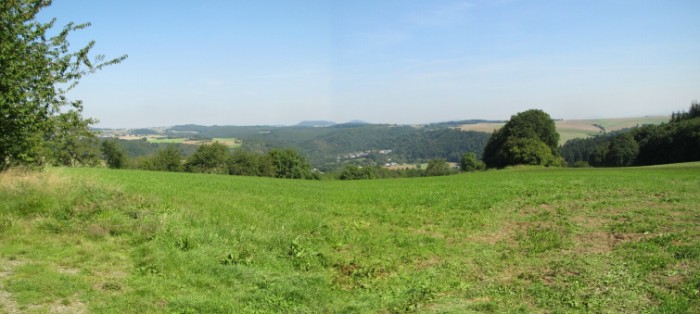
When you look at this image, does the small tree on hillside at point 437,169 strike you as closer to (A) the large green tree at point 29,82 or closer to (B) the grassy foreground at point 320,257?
(B) the grassy foreground at point 320,257

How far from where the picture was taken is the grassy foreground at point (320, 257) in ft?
23.6

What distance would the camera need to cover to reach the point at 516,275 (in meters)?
8.91

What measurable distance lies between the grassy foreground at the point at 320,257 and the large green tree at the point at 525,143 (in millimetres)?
51362

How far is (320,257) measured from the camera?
412 inches

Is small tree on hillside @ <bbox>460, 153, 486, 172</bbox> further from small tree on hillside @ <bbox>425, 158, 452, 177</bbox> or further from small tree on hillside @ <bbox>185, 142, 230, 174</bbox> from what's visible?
small tree on hillside @ <bbox>185, 142, 230, 174</bbox>

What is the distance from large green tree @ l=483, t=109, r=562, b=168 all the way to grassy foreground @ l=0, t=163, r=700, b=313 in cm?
5136

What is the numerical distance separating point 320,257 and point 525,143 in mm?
61950

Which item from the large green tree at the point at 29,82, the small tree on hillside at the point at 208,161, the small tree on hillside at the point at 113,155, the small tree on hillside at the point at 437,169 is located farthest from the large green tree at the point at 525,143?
the small tree on hillside at the point at 113,155

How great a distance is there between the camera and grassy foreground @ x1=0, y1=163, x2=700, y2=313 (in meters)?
7.19

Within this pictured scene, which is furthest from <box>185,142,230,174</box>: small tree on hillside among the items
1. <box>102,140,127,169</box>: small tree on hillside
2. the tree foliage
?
<box>102,140,127,169</box>: small tree on hillside

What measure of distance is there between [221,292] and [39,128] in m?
8.34

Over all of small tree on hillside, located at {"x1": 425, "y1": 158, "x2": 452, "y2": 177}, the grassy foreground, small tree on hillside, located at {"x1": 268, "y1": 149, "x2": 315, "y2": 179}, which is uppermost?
the grassy foreground

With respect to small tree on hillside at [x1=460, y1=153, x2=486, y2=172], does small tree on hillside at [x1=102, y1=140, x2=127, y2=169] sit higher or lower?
higher

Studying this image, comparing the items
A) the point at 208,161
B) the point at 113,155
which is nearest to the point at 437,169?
the point at 208,161
